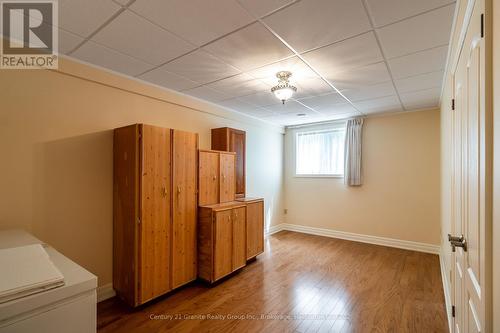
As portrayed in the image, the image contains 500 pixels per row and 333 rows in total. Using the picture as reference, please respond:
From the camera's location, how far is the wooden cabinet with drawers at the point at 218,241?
9.46ft

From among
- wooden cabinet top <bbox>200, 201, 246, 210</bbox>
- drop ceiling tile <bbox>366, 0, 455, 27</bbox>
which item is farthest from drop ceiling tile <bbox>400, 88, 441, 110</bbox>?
wooden cabinet top <bbox>200, 201, 246, 210</bbox>

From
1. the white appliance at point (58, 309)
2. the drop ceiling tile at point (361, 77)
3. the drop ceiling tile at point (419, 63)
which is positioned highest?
the drop ceiling tile at point (419, 63)

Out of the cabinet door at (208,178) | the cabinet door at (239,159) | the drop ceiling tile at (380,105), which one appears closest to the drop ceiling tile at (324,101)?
the drop ceiling tile at (380,105)

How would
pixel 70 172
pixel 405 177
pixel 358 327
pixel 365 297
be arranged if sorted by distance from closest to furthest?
pixel 358 327 → pixel 70 172 → pixel 365 297 → pixel 405 177

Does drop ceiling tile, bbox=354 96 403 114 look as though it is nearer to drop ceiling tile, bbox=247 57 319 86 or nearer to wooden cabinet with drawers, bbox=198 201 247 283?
drop ceiling tile, bbox=247 57 319 86

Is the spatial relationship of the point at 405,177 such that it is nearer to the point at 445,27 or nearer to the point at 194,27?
the point at 445,27

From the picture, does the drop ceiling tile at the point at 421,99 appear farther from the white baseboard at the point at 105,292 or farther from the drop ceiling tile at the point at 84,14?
the white baseboard at the point at 105,292

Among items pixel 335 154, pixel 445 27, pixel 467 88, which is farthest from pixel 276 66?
pixel 335 154

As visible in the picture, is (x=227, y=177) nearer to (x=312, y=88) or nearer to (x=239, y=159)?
(x=239, y=159)

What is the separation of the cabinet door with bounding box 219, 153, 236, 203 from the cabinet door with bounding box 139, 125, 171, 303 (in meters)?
0.92

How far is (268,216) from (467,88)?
4.29 m

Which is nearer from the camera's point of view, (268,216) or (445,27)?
(445,27)

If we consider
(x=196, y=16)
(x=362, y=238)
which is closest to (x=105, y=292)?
(x=196, y=16)

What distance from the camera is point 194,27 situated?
1.83m
